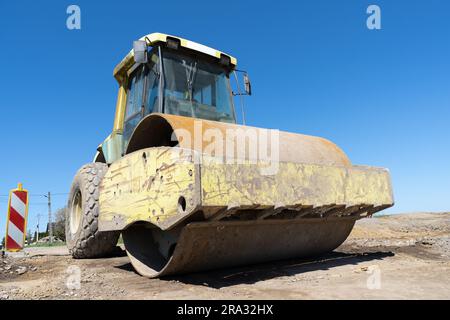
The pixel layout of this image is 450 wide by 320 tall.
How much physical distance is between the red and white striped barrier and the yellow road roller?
75 cm

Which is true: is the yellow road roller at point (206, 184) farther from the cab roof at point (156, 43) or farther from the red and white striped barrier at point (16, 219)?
the red and white striped barrier at point (16, 219)

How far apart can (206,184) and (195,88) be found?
2.23m

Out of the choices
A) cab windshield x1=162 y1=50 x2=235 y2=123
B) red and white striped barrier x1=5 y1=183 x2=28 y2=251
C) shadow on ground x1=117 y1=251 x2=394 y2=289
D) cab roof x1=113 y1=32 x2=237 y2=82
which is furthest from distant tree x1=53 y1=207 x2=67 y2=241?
shadow on ground x1=117 y1=251 x2=394 y2=289

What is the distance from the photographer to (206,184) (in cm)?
254

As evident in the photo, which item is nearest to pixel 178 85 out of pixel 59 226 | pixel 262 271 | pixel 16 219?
pixel 262 271

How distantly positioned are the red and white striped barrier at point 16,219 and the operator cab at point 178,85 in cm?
159

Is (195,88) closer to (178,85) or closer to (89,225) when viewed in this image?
(178,85)

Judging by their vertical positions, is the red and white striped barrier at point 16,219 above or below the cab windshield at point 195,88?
below

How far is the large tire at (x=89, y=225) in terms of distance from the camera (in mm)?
4727

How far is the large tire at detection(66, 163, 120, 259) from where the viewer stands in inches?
186

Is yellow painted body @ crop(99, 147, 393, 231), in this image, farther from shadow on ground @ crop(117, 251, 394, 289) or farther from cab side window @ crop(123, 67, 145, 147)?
cab side window @ crop(123, 67, 145, 147)

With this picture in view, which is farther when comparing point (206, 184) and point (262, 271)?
point (262, 271)

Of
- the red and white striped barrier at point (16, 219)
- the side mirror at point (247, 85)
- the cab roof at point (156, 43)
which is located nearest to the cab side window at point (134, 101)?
the cab roof at point (156, 43)

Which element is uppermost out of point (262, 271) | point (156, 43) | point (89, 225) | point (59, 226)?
point (156, 43)
